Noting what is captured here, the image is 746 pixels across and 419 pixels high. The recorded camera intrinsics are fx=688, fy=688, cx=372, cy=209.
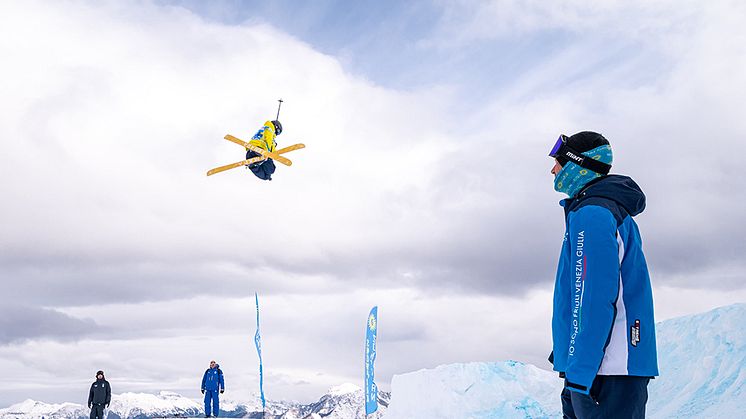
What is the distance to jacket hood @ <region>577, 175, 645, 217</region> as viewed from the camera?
3351mm

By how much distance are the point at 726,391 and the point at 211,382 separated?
1476cm

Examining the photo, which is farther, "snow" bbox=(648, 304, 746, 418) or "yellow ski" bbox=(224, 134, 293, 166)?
"yellow ski" bbox=(224, 134, 293, 166)

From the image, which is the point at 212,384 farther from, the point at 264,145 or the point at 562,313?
the point at 562,313

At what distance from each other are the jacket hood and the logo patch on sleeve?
56cm

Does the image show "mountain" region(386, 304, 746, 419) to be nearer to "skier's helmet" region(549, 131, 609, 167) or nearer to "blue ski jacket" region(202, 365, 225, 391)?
"blue ski jacket" region(202, 365, 225, 391)

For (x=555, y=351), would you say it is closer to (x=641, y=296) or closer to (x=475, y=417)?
(x=641, y=296)

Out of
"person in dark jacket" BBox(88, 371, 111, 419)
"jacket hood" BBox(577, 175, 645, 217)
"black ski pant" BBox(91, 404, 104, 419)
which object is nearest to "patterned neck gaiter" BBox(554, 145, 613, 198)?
"jacket hood" BBox(577, 175, 645, 217)

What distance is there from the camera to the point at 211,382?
2077cm

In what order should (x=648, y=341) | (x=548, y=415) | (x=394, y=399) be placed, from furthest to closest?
(x=394, y=399)
(x=548, y=415)
(x=648, y=341)

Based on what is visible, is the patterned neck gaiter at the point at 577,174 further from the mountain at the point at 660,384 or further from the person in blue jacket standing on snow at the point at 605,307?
the mountain at the point at 660,384

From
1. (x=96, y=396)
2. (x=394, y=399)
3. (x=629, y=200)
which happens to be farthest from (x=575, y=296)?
(x=394, y=399)

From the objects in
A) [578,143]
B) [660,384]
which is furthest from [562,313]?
[660,384]

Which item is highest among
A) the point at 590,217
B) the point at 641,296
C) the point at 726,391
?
the point at 726,391

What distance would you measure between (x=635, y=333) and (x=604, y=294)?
271 millimetres
